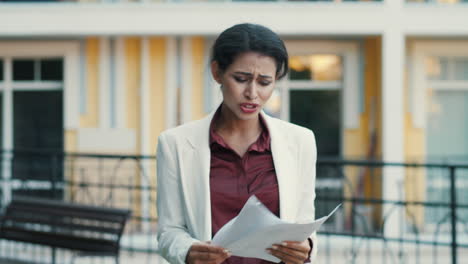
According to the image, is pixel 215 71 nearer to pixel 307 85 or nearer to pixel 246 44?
pixel 246 44

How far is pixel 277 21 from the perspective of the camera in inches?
432

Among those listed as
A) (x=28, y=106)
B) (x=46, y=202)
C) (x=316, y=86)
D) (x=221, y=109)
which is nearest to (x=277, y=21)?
(x=316, y=86)

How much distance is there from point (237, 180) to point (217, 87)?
355 inches

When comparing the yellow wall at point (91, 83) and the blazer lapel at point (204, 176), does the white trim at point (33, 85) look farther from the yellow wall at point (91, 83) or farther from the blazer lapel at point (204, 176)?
the blazer lapel at point (204, 176)

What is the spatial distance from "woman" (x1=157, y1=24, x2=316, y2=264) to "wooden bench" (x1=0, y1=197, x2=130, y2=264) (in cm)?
288

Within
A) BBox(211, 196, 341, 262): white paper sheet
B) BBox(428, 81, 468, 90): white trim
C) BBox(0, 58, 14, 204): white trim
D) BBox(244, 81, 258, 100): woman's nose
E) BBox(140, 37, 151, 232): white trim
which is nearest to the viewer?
BBox(211, 196, 341, 262): white paper sheet

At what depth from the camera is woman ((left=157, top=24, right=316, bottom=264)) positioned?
2029 millimetres

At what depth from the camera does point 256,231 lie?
6.10 feet

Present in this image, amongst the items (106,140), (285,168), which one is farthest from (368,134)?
(285,168)

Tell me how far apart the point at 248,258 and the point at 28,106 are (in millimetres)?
10581

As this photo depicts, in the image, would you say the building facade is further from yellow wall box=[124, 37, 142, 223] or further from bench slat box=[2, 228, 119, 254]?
bench slat box=[2, 228, 119, 254]

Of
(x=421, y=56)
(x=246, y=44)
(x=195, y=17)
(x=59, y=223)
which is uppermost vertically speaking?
(x=195, y=17)

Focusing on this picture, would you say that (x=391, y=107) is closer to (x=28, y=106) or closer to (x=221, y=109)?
(x=28, y=106)

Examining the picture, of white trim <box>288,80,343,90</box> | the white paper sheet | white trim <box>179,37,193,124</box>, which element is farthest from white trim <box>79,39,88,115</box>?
the white paper sheet
